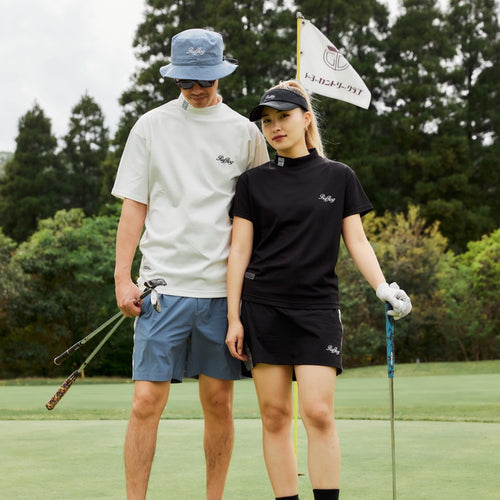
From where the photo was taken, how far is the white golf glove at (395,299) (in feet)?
10.5

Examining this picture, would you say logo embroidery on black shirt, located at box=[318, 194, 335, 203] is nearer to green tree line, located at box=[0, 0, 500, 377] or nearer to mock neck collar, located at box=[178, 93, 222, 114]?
mock neck collar, located at box=[178, 93, 222, 114]

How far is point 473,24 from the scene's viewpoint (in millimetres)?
36656

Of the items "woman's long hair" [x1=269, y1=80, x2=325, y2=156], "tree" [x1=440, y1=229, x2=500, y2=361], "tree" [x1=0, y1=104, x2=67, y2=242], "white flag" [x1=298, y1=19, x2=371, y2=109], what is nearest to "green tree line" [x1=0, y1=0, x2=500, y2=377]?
"tree" [x1=0, y1=104, x2=67, y2=242]

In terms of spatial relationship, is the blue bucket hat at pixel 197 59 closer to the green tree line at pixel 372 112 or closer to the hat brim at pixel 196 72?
the hat brim at pixel 196 72

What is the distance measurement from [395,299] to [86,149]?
37.6 metres

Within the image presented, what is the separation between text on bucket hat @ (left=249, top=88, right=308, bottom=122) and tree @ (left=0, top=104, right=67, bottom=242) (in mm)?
34069

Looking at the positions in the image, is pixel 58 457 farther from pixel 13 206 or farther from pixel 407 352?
pixel 13 206

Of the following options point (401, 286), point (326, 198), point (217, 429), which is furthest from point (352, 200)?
point (401, 286)

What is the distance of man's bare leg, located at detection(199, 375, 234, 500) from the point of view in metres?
3.47

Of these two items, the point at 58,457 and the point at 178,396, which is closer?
the point at 58,457

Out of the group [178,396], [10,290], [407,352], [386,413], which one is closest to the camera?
[386,413]

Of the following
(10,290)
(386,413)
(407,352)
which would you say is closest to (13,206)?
(10,290)

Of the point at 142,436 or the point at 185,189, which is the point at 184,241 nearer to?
the point at 185,189

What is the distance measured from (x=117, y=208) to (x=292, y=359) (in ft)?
84.4
